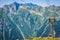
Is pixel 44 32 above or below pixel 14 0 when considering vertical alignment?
below

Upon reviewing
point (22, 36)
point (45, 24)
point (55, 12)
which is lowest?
point (22, 36)

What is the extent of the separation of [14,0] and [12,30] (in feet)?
2.00

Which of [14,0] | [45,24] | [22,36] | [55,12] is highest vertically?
[14,0]

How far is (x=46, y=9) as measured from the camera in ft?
11.0

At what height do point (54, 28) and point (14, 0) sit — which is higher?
point (14, 0)

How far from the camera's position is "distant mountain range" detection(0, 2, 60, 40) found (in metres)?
3.21

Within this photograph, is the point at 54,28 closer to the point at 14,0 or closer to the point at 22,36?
the point at 22,36

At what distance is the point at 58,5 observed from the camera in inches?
128

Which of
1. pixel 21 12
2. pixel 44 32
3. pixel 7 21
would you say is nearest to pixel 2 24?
pixel 7 21

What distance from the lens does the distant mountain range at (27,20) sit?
3.21 m

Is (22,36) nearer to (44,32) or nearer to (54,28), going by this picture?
(44,32)

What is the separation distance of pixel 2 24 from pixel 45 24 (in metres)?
0.88

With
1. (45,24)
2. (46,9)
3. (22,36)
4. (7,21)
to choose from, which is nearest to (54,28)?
(45,24)

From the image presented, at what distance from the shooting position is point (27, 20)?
334 centimetres
